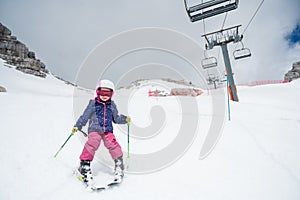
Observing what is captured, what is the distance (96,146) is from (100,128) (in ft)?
1.01

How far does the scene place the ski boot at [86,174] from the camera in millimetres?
2043

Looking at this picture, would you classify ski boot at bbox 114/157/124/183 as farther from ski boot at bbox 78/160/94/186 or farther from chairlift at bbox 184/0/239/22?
chairlift at bbox 184/0/239/22

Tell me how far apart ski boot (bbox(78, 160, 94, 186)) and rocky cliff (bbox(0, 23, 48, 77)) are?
40.2 metres

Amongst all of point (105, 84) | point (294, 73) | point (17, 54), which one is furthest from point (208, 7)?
point (17, 54)

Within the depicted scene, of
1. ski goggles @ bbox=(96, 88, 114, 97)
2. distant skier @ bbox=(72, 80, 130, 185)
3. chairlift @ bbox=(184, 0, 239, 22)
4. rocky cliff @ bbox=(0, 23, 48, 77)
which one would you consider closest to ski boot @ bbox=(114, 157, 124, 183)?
distant skier @ bbox=(72, 80, 130, 185)

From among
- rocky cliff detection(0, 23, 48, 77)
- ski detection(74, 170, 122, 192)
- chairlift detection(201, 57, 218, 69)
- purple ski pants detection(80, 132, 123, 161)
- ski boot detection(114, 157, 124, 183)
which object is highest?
rocky cliff detection(0, 23, 48, 77)

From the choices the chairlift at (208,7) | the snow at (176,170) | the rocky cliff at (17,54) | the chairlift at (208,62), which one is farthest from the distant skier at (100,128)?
the rocky cliff at (17,54)

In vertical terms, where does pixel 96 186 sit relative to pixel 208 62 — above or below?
below

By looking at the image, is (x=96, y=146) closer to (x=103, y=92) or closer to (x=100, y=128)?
(x=100, y=128)

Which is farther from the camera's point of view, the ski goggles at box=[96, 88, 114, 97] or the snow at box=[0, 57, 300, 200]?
the ski goggles at box=[96, 88, 114, 97]

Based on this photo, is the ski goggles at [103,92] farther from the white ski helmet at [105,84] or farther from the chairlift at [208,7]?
the chairlift at [208,7]

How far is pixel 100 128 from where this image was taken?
8.52 ft

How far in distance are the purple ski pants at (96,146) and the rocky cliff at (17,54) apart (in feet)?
131

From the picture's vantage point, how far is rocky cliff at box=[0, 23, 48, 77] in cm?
3500
